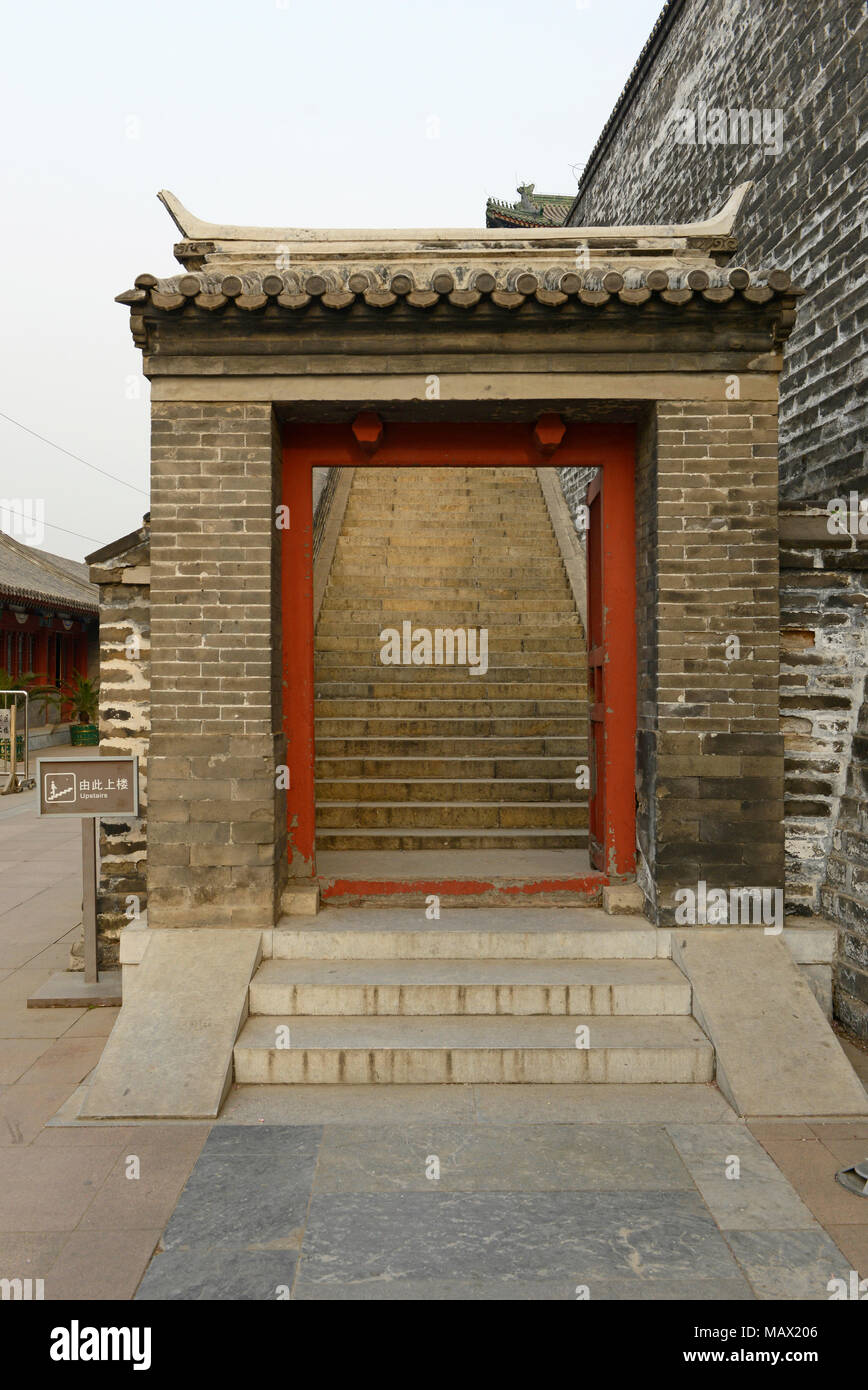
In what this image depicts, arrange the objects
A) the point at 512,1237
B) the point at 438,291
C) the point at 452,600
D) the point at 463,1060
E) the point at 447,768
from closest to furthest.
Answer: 1. the point at 512,1237
2. the point at 463,1060
3. the point at 438,291
4. the point at 447,768
5. the point at 452,600

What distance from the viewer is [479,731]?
8.21 m

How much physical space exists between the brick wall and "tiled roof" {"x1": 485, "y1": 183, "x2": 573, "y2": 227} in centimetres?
2047

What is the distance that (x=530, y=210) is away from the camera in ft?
79.7

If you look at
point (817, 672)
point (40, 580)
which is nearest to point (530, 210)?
point (40, 580)

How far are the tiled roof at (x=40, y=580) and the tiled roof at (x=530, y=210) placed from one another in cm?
1450

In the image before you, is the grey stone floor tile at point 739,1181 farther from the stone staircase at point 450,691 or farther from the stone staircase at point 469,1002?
the stone staircase at point 450,691

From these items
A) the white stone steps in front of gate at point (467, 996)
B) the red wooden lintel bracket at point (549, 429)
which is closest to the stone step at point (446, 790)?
the white stone steps in front of gate at point (467, 996)

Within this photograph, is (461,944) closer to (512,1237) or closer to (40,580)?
(512,1237)

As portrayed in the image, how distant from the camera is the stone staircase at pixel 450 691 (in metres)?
7.29

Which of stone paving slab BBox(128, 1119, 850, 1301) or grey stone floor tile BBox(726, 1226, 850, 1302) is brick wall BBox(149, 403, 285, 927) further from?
grey stone floor tile BBox(726, 1226, 850, 1302)

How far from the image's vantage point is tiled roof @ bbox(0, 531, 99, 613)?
2172 cm

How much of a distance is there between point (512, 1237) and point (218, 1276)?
1.00 meters

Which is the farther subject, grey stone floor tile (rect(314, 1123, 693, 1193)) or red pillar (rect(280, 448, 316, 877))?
red pillar (rect(280, 448, 316, 877))

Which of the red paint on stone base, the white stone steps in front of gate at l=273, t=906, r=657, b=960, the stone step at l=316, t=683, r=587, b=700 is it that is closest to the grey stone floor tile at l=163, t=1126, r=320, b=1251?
the white stone steps in front of gate at l=273, t=906, r=657, b=960
